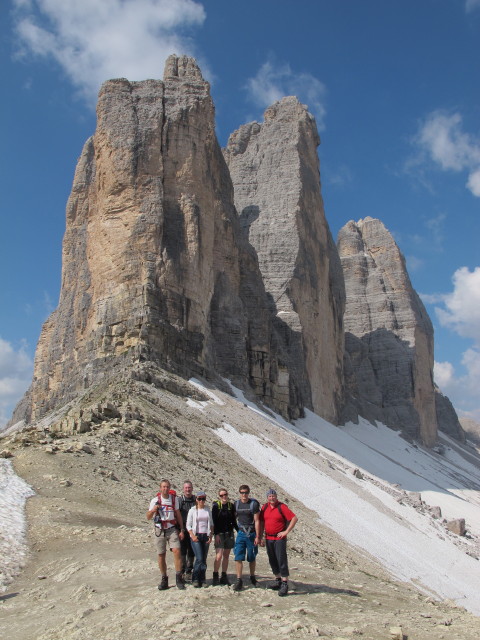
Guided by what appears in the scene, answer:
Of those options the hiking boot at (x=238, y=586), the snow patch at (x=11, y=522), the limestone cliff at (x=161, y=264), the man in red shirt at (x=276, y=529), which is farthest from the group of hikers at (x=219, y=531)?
the limestone cliff at (x=161, y=264)

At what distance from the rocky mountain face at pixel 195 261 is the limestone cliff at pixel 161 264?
0.08 meters

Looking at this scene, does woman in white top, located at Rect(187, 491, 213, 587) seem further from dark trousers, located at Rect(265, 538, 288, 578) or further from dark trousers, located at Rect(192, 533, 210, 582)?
dark trousers, located at Rect(265, 538, 288, 578)

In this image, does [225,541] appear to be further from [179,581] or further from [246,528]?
[179,581]

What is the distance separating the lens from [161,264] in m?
31.2

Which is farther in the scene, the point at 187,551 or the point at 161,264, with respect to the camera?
the point at 161,264

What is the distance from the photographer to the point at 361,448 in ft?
155

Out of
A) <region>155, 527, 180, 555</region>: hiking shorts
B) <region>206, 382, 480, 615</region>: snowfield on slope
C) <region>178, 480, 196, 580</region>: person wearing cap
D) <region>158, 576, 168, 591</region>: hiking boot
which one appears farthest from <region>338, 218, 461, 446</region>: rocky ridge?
<region>158, 576, 168, 591</region>: hiking boot

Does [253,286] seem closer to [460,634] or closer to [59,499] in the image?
[59,499]

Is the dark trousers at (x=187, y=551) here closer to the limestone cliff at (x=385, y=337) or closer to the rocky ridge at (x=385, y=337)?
the rocky ridge at (x=385, y=337)

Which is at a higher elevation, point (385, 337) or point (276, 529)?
point (385, 337)

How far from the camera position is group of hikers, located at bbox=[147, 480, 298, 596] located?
747cm

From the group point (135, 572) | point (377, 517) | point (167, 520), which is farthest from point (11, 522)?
point (377, 517)

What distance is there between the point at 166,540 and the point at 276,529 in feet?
4.56

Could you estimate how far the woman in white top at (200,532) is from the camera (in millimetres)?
7379
